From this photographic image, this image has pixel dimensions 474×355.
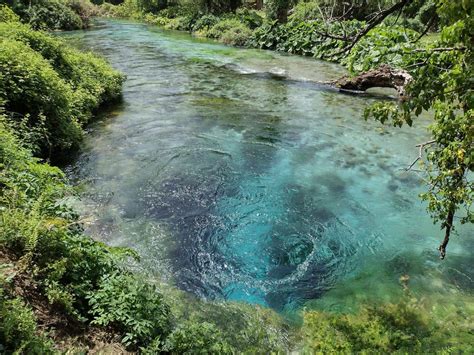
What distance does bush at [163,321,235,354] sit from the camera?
4.41 m

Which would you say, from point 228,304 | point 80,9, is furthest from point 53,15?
point 228,304

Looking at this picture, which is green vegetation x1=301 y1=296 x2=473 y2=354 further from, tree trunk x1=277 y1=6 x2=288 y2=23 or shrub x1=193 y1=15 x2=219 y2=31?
shrub x1=193 y1=15 x2=219 y2=31

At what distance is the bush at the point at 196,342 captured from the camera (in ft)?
14.5

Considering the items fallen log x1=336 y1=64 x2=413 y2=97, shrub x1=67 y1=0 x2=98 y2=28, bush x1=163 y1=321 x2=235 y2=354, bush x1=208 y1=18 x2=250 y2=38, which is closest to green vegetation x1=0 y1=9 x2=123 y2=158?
bush x1=163 y1=321 x2=235 y2=354

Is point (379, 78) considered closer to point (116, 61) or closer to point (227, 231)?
point (227, 231)

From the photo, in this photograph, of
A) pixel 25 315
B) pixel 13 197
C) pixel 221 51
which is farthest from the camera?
pixel 221 51

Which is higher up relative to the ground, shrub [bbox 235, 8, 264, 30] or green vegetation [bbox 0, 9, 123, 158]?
shrub [bbox 235, 8, 264, 30]

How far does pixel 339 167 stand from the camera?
34.6 ft

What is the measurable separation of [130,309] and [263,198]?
4.76 metres

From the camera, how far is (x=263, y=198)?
884cm

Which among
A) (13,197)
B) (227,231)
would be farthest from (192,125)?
(13,197)

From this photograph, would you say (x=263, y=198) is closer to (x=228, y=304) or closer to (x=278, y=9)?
(x=228, y=304)

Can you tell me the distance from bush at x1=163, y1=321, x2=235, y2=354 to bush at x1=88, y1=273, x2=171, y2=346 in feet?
0.84

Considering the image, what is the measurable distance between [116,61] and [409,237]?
19.1 metres
